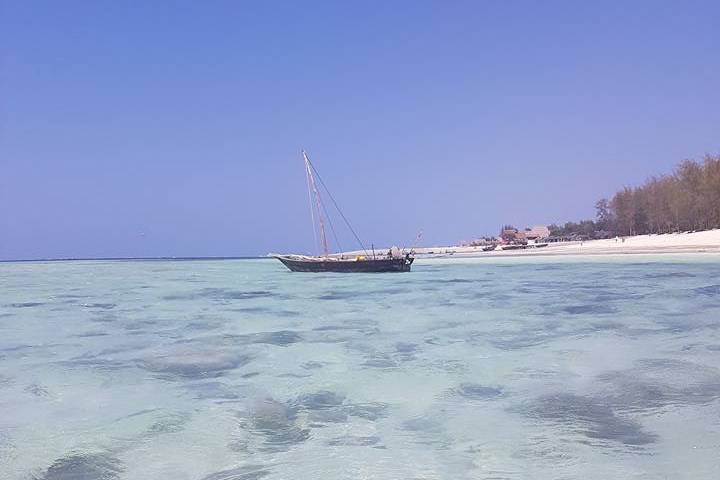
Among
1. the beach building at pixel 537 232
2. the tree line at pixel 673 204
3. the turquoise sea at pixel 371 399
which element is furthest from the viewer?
the beach building at pixel 537 232

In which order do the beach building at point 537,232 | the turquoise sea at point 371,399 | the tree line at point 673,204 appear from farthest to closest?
1. the beach building at point 537,232
2. the tree line at point 673,204
3. the turquoise sea at point 371,399

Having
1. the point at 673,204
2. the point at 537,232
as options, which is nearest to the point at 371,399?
the point at 673,204

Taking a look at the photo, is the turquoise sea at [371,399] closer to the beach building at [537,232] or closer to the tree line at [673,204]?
the tree line at [673,204]

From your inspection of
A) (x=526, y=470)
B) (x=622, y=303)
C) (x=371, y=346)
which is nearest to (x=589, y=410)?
(x=526, y=470)

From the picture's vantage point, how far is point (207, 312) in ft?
69.7

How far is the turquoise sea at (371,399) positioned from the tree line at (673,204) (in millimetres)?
63178

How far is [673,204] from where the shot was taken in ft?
247

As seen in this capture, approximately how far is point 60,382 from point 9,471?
14.7ft

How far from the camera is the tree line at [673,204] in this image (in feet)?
231

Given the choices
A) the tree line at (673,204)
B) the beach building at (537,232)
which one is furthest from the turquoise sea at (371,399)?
the beach building at (537,232)

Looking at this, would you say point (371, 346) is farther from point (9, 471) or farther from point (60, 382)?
point (9, 471)

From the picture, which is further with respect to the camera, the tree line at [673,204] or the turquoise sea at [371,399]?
the tree line at [673,204]

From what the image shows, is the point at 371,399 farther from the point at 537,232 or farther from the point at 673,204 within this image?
the point at 537,232

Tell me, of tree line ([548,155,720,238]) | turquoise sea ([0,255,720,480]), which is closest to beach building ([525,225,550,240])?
tree line ([548,155,720,238])
